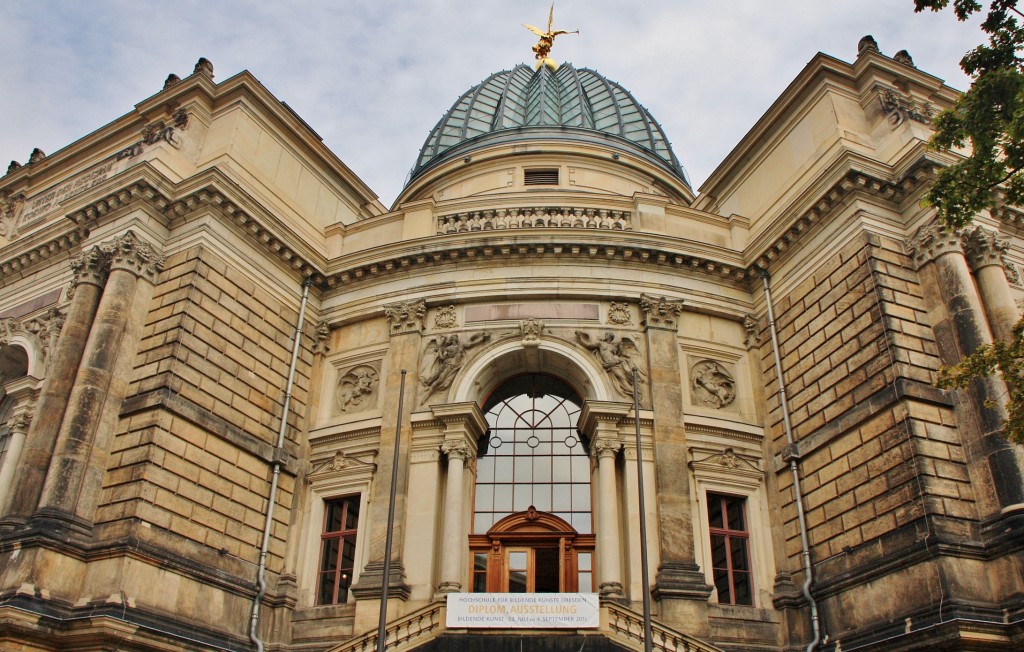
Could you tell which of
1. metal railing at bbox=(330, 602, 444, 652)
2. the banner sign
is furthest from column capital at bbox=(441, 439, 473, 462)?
the banner sign

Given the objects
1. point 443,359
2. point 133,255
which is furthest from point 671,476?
point 133,255

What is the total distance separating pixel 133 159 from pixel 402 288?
900 centimetres

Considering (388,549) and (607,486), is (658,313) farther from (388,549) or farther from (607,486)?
(388,549)

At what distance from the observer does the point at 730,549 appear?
21.5 meters

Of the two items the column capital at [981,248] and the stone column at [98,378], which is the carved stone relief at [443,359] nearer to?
the stone column at [98,378]

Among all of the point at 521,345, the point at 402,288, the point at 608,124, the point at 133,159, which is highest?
the point at 608,124

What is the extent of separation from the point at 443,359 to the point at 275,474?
5.59m

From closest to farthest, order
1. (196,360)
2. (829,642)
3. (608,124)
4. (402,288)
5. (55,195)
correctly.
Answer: (829,642)
(196,360)
(402,288)
(55,195)
(608,124)

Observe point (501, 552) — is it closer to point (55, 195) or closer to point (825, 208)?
point (825, 208)

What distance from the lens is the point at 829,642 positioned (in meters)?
18.3

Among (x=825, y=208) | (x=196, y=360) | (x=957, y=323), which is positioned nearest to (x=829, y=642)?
(x=957, y=323)

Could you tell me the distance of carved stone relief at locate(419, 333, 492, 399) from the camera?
23.4 metres

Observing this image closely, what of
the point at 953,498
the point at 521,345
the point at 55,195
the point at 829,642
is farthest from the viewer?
the point at 55,195

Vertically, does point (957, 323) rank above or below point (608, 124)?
below
